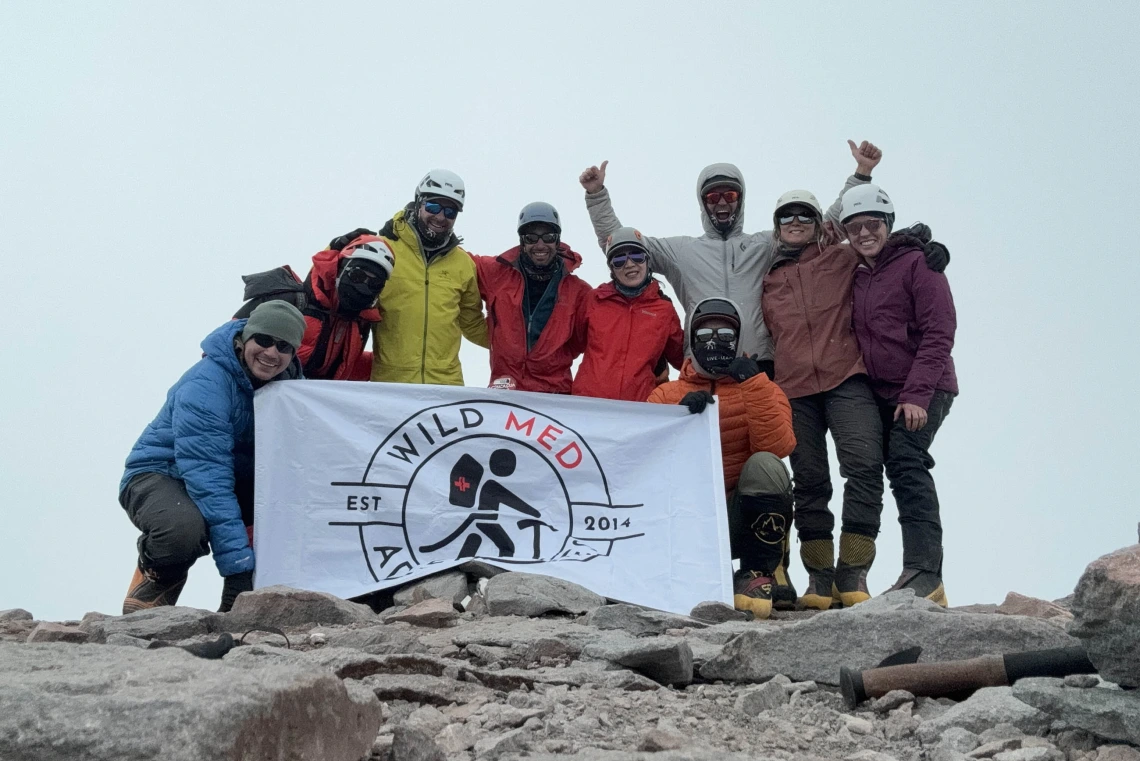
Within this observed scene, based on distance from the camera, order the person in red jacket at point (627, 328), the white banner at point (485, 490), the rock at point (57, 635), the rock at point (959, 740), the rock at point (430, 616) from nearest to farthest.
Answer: the rock at point (959, 740) < the rock at point (57, 635) < the rock at point (430, 616) < the white banner at point (485, 490) < the person in red jacket at point (627, 328)

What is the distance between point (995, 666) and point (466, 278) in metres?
5.50

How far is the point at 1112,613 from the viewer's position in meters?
3.38

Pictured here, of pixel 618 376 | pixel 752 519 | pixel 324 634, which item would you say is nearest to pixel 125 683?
pixel 324 634

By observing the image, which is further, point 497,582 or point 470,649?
point 497,582

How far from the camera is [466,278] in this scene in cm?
901

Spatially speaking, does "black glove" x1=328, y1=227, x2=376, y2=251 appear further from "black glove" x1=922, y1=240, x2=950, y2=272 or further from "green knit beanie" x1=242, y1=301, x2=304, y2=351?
"black glove" x1=922, y1=240, x2=950, y2=272

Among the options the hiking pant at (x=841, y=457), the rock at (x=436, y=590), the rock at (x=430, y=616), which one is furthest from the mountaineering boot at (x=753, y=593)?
the rock at (x=430, y=616)

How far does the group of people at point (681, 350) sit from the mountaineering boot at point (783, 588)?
35 millimetres

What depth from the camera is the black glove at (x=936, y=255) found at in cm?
826

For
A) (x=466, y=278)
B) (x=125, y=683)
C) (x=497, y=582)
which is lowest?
(x=125, y=683)

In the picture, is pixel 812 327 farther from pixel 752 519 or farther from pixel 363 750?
pixel 363 750

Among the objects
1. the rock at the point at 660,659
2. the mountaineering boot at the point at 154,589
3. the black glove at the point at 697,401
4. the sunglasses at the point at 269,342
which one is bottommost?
the rock at the point at 660,659

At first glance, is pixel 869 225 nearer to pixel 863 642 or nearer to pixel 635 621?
pixel 635 621

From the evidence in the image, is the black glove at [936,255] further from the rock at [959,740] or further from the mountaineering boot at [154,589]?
the mountaineering boot at [154,589]
